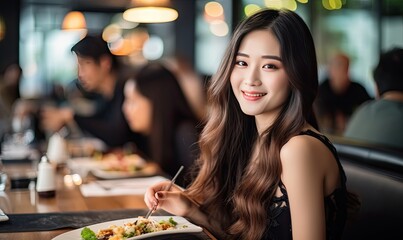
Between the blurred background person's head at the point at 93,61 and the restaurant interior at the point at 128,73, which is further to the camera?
the blurred background person's head at the point at 93,61

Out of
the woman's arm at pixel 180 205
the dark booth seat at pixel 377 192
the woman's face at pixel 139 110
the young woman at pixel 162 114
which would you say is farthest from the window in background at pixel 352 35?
the woman's arm at pixel 180 205

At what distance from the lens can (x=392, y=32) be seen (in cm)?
540

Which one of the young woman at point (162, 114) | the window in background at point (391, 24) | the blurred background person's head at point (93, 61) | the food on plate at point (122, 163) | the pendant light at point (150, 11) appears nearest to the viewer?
the food on plate at point (122, 163)

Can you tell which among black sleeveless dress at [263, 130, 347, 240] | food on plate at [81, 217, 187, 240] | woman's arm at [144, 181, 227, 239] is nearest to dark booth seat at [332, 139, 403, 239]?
black sleeveless dress at [263, 130, 347, 240]

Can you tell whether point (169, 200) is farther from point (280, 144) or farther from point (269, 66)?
point (269, 66)

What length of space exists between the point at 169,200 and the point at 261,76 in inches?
23.4

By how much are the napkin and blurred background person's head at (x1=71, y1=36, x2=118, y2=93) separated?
2.03 m

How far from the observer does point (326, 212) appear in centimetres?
186

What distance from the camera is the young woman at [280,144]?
171cm

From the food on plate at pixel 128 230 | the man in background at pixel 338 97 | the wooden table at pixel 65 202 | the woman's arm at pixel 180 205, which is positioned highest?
the food on plate at pixel 128 230

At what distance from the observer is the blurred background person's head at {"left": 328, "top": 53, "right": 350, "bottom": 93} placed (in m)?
6.15

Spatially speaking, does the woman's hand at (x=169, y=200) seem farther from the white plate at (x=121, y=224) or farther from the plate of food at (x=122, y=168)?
the plate of food at (x=122, y=168)

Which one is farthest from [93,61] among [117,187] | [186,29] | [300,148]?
[186,29]

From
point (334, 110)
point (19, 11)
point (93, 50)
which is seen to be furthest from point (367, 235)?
point (19, 11)
